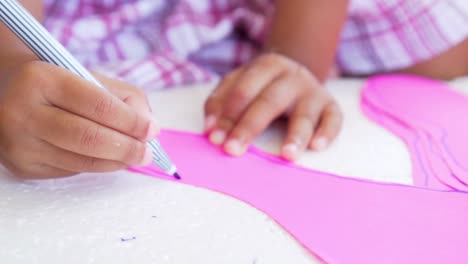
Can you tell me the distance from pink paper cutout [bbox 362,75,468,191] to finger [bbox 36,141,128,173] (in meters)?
0.20

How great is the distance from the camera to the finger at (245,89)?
18.1 inches

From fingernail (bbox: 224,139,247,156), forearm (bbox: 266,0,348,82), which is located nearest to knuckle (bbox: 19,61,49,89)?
fingernail (bbox: 224,139,247,156)

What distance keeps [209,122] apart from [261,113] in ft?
0.13

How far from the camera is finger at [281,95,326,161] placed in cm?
43

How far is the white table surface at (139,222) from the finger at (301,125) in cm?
1

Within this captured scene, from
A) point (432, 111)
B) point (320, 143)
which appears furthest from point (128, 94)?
point (432, 111)

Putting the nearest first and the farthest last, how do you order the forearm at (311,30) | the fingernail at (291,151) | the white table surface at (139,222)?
the white table surface at (139,222), the fingernail at (291,151), the forearm at (311,30)

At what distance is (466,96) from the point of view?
1.82 feet

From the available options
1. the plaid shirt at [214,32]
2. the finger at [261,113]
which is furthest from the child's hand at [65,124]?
the plaid shirt at [214,32]

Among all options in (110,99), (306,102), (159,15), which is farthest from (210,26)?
(110,99)

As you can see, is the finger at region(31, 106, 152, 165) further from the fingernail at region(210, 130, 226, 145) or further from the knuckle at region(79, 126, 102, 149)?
the fingernail at region(210, 130, 226, 145)

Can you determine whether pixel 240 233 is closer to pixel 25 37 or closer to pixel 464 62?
pixel 25 37

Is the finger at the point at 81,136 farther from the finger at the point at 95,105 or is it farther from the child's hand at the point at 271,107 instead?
the child's hand at the point at 271,107

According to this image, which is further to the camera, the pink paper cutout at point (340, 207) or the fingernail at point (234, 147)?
the fingernail at point (234, 147)
